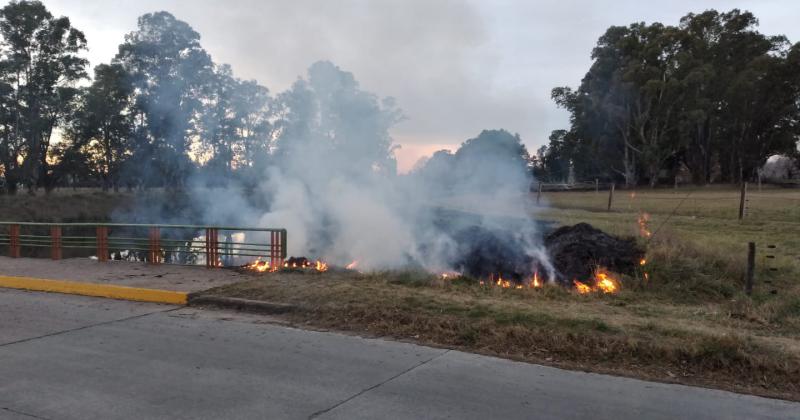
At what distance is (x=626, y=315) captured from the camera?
6820 mm

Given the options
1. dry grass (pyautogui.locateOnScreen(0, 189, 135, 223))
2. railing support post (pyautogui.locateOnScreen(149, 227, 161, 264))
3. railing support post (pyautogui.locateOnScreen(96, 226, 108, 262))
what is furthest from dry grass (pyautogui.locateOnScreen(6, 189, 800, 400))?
dry grass (pyautogui.locateOnScreen(0, 189, 135, 223))

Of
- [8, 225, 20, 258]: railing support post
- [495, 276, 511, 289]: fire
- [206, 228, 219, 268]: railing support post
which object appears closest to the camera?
[495, 276, 511, 289]: fire

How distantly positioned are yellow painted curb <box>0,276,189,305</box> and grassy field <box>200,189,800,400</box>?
0.68m

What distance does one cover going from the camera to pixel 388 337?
6195mm

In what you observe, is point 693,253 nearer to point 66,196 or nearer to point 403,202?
point 403,202

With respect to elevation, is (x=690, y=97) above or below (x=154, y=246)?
above

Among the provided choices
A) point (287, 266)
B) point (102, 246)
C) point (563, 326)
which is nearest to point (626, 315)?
point (563, 326)

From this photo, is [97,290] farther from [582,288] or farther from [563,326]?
[582,288]

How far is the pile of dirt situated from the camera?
9578mm

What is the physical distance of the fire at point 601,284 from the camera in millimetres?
8708

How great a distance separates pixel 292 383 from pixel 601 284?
20.6 ft

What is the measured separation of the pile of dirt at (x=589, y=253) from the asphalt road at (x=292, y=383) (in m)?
4.99

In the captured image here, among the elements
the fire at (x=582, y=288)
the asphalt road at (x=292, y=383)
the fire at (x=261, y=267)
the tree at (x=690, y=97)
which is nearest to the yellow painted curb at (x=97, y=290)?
the asphalt road at (x=292, y=383)

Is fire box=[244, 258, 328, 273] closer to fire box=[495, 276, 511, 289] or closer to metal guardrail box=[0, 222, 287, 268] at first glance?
metal guardrail box=[0, 222, 287, 268]
